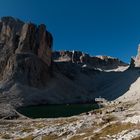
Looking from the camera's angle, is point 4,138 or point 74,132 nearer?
point 74,132

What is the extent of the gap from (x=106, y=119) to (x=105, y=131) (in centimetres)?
1285

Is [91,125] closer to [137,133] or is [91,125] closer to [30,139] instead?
[30,139]

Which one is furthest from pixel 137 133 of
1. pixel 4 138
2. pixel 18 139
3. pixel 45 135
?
pixel 4 138

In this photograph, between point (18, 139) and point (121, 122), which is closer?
point (121, 122)

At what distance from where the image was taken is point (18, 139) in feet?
190

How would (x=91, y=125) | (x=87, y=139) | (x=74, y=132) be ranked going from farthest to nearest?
1. (x=91, y=125)
2. (x=74, y=132)
3. (x=87, y=139)

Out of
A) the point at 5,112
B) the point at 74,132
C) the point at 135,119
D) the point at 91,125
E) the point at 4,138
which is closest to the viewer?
the point at 135,119

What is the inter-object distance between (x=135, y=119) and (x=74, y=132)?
11.3 meters

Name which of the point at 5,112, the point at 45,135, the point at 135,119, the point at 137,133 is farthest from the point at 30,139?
the point at 5,112

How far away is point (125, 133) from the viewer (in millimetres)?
37625

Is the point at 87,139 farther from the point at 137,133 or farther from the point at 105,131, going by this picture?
the point at 137,133

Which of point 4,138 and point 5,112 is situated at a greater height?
point 5,112

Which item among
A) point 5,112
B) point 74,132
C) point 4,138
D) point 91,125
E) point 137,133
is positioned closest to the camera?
point 137,133

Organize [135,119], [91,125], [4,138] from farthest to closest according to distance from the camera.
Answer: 1. [4,138]
2. [91,125]
3. [135,119]
